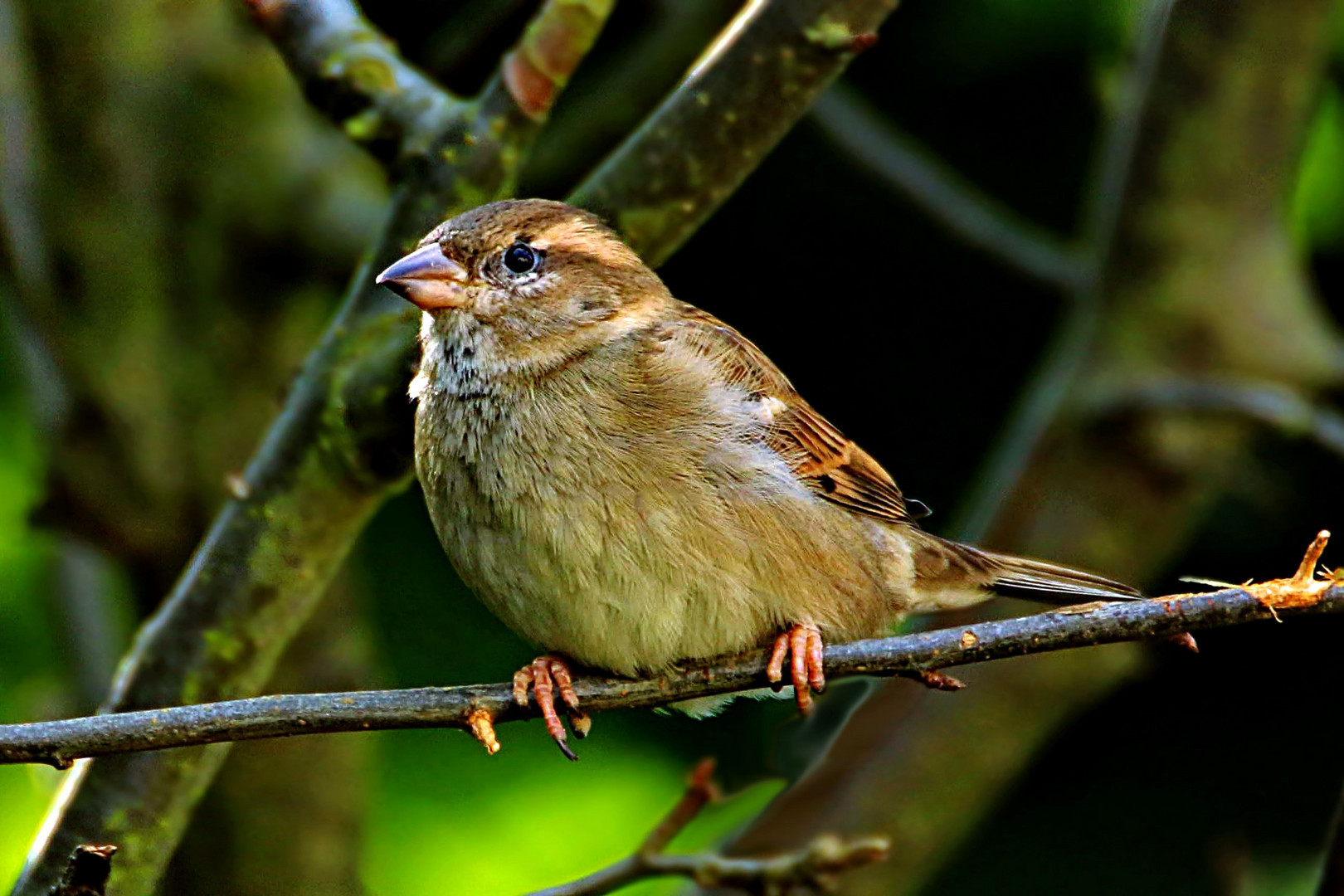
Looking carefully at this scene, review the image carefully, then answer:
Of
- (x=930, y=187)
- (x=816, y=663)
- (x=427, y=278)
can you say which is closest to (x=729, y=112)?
(x=427, y=278)

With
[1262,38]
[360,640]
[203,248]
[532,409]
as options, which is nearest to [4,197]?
[203,248]


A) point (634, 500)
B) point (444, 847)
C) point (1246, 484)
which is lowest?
point (444, 847)

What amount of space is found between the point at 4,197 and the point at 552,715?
266 cm

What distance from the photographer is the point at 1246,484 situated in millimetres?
5867

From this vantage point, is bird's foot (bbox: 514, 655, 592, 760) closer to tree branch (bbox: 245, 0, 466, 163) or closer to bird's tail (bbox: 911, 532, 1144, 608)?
bird's tail (bbox: 911, 532, 1144, 608)

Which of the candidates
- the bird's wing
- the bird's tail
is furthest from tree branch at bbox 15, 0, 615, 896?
the bird's tail

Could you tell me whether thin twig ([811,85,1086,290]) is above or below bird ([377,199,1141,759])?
above

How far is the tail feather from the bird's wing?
0.45ft

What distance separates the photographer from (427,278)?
360 cm

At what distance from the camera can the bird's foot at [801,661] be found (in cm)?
326

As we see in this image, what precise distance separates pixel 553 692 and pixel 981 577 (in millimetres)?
1320

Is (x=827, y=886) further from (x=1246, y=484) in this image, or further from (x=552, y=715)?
(x=1246, y=484)

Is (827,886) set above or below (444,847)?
above

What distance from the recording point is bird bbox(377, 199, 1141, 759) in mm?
3365
